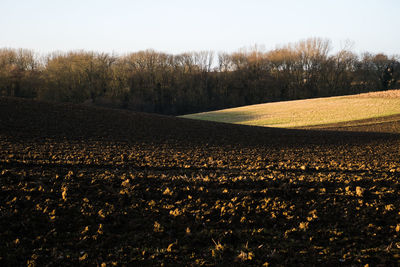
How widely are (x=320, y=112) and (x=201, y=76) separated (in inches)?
1476

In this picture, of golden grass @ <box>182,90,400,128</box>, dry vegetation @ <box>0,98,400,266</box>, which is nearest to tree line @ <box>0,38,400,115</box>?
golden grass @ <box>182,90,400,128</box>

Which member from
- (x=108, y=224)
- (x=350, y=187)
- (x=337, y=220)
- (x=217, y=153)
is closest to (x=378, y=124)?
(x=217, y=153)

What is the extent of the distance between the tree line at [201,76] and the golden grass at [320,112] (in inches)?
776

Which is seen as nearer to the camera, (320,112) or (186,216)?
(186,216)

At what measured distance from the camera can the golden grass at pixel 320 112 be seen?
34.4 meters

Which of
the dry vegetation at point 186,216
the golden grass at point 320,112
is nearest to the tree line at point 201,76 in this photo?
the golden grass at point 320,112

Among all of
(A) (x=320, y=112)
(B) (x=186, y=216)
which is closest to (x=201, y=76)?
(A) (x=320, y=112)

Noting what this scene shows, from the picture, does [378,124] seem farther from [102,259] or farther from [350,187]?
[102,259]

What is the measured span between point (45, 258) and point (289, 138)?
61.7 feet

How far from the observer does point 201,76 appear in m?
70.4

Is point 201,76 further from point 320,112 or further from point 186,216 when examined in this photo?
point 186,216

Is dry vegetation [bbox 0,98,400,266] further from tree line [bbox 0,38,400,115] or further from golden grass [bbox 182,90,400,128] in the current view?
tree line [bbox 0,38,400,115]

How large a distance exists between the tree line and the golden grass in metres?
19.7

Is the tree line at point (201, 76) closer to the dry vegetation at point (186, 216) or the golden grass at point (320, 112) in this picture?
the golden grass at point (320, 112)
